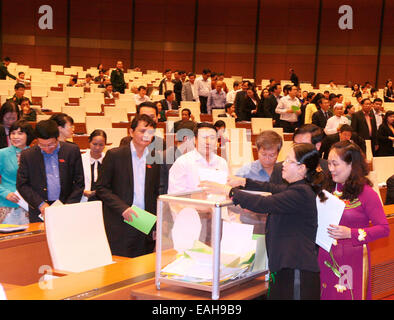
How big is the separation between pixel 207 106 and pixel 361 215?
9110mm

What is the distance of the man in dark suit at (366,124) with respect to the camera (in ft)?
29.7

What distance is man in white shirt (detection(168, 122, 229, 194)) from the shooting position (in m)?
3.43

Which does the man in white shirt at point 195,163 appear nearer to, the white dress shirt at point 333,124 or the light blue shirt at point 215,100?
the white dress shirt at point 333,124

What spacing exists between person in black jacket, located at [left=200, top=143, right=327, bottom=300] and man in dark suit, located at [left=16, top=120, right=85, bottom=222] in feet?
6.19

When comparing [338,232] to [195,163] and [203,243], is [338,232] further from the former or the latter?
[195,163]

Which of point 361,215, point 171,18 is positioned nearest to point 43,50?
point 171,18

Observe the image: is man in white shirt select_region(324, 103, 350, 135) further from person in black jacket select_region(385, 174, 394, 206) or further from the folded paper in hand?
the folded paper in hand

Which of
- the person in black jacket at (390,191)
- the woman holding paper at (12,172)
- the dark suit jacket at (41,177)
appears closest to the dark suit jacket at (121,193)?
the dark suit jacket at (41,177)

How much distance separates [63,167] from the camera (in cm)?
422

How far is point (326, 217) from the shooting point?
2787mm

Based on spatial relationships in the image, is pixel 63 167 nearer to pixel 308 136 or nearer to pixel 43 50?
pixel 308 136

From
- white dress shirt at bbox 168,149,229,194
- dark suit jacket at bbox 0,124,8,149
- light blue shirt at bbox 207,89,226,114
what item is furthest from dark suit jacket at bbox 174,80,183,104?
white dress shirt at bbox 168,149,229,194
